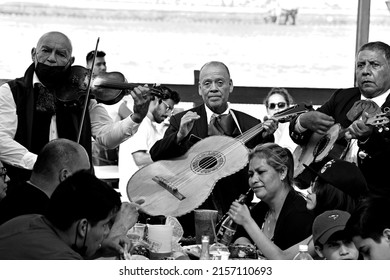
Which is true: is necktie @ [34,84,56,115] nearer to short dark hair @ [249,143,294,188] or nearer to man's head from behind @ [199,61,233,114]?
man's head from behind @ [199,61,233,114]

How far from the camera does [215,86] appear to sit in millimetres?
4516

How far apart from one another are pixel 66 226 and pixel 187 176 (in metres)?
1.29

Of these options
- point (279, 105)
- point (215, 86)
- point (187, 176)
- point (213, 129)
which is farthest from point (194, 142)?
point (279, 105)

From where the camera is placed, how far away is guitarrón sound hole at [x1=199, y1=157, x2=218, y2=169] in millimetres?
3972

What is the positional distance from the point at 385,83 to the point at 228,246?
1.29m

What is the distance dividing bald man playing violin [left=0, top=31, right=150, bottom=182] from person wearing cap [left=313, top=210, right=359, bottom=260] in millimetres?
1460

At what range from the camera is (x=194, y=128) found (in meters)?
4.52

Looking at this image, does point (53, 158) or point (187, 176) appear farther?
point (187, 176)

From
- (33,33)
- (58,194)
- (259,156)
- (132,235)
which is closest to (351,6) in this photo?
(33,33)

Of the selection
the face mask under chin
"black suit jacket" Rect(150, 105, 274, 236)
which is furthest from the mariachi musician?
the face mask under chin

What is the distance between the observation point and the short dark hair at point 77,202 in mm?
2662

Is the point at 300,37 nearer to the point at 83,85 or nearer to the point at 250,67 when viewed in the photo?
the point at 250,67

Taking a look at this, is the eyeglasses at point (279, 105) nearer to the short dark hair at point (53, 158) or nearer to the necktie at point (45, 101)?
the necktie at point (45, 101)

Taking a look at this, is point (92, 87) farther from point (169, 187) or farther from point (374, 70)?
point (374, 70)
